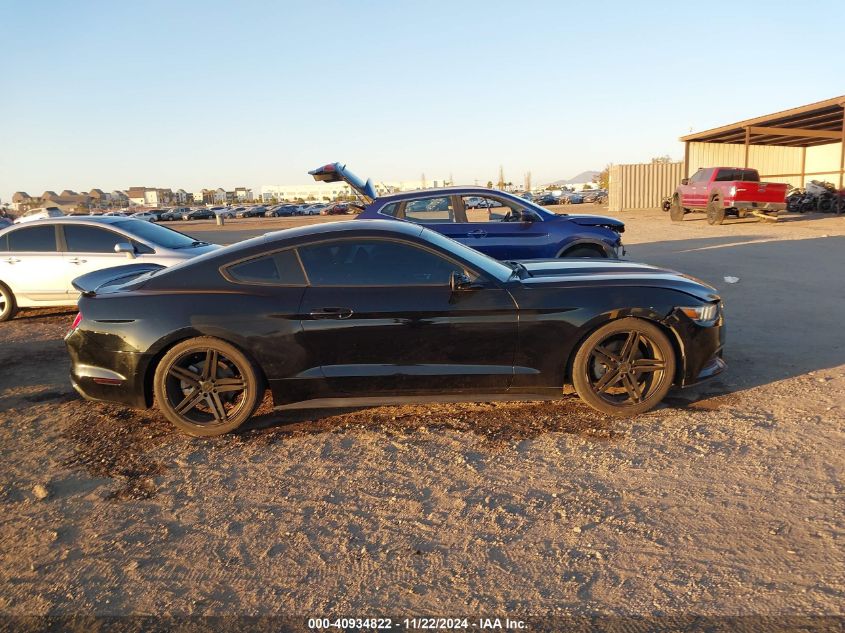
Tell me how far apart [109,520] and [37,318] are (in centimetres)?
690

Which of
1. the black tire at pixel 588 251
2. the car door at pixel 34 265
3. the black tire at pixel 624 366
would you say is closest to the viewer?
the black tire at pixel 624 366

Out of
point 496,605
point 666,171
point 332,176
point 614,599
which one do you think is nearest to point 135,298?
point 496,605

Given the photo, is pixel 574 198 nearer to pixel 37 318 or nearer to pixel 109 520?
pixel 37 318

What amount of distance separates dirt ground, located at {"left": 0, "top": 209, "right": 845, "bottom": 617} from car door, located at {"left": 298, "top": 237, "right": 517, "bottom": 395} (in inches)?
14.8

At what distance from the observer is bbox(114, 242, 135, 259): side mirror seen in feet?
25.9

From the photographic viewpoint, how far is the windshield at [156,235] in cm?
826

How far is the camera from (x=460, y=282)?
414cm

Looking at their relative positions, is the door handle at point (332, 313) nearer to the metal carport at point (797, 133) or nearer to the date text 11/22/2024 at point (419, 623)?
the date text 11/22/2024 at point (419, 623)

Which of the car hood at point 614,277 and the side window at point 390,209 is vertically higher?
the side window at point 390,209

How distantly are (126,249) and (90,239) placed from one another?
0.77m

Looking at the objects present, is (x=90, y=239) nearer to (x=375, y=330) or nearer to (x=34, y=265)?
(x=34, y=265)

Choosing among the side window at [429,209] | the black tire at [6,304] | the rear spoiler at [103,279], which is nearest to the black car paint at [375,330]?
the rear spoiler at [103,279]

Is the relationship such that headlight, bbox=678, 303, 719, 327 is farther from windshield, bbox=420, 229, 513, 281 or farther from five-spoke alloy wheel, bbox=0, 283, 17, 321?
five-spoke alloy wheel, bbox=0, 283, 17, 321

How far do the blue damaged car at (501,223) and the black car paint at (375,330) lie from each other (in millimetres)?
4303
